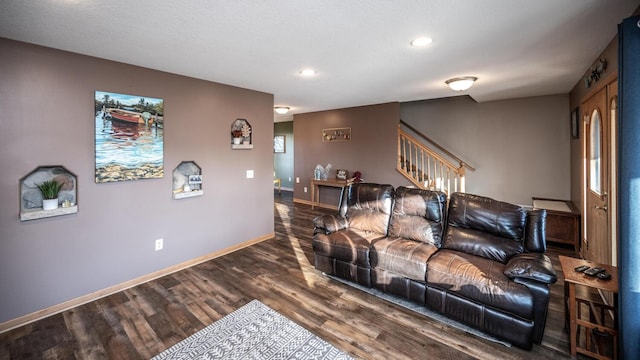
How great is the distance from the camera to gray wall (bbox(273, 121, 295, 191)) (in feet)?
30.8

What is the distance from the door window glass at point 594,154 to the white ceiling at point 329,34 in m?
0.66

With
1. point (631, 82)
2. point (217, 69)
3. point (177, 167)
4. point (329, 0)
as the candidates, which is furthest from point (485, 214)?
point (177, 167)

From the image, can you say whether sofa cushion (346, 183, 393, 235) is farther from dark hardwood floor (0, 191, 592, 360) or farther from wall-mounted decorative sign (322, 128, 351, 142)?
wall-mounted decorative sign (322, 128, 351, 142)

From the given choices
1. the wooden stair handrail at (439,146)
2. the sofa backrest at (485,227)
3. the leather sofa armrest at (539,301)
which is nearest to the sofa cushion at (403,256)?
the sofa backrest at (485,227)

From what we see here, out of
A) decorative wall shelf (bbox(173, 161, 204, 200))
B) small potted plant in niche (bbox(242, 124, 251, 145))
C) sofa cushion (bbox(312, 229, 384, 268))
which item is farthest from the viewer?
small potted plant in niche (bbox(242, 124, 251, 145))

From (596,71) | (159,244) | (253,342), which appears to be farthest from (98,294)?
(596,71)

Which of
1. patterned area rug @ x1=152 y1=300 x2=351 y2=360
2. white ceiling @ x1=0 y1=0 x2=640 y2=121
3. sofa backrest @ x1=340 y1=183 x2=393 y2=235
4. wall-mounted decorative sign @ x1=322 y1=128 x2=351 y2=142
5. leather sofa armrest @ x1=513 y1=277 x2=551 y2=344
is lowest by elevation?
patterned area rug @ x1=152 y1=300 x2=351 y2=360

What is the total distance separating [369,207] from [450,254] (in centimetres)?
108

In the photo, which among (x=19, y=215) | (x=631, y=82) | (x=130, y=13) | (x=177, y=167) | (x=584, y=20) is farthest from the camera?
(x=177, y=167)

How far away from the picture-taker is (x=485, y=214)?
2.66 meters

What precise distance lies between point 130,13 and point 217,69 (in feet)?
4.20

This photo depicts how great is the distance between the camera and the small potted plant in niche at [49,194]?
8.08 feet

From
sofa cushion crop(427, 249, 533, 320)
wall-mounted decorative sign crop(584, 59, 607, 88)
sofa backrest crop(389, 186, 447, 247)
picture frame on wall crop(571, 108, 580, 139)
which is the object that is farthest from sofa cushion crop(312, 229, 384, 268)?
picture frame on wall crop(571, 108, 580, 139)

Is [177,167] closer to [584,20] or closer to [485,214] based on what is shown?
[485,214]
